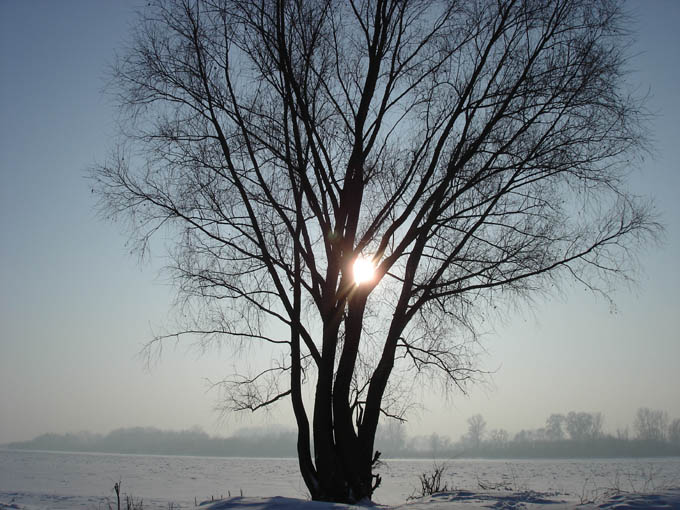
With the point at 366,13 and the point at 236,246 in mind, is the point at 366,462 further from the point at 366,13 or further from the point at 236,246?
the point at 366,13

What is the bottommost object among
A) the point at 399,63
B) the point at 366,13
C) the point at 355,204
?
the point at 355,204

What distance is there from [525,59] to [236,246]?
5.42 metres

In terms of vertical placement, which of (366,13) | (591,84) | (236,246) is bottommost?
(236,246)

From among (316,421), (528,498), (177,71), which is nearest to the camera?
(528,498)

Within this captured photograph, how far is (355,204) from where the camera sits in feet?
28.3

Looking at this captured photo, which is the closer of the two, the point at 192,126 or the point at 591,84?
the point at 591,84

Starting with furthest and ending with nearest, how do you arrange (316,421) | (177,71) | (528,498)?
1. (177,71)
2. (316,421)
3. (528,498)

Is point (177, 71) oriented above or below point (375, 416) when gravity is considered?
above

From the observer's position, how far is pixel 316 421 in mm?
8078

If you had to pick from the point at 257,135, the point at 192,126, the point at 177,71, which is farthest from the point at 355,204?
the point at 177,71

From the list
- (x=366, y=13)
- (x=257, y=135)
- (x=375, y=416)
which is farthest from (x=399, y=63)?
(x=375, y=416)

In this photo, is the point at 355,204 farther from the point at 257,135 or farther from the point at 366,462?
the point at 366,462

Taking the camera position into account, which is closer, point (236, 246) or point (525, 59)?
point (525, 59)

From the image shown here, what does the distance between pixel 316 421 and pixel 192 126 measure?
516 cm
